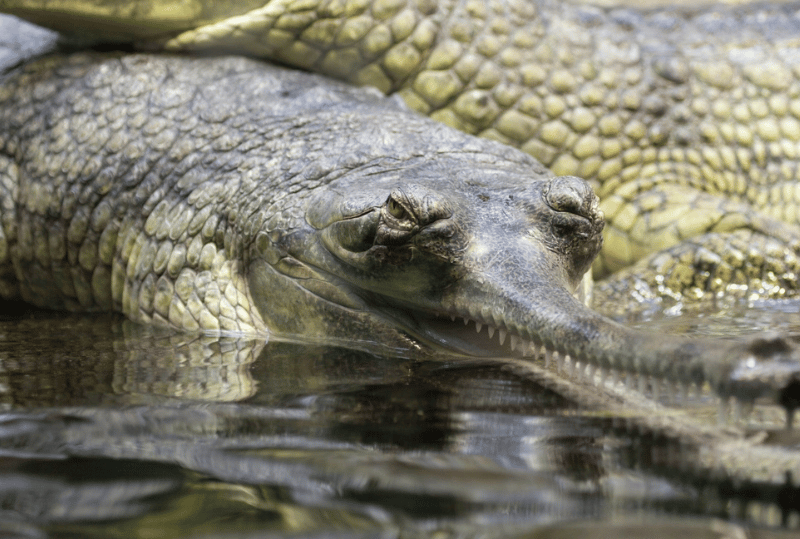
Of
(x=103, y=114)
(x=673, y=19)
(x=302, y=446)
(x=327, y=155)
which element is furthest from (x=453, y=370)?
(x=673, y=19)

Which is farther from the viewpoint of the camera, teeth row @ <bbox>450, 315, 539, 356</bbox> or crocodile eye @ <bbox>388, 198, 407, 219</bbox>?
crocodile eye @ <bbox>388, 198, 407, 219</bbox>

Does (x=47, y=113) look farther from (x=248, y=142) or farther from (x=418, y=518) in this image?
(x=418, y=518)

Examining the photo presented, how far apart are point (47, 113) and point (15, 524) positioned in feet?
8.49

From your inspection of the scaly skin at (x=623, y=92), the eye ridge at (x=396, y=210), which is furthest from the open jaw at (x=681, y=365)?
the scaly skin at (x=623, y=92)

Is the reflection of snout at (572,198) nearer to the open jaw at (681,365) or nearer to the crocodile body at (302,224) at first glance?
the crocodile body at (302,224)

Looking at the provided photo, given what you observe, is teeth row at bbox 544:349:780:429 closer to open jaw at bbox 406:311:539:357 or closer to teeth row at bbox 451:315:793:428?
teeth row at bbox 451:315:793:428

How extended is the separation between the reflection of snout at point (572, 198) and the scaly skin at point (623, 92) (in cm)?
106

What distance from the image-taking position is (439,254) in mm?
1907

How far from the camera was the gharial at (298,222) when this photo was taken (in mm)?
1726

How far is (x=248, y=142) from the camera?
267 centimetres

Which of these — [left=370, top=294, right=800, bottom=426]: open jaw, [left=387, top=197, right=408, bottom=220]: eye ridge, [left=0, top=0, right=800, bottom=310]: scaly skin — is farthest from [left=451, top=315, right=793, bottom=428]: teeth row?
[left=0, top=0, right=800, bottom=310]: scaly skin

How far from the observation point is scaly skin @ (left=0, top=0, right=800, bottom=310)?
10.6 ft

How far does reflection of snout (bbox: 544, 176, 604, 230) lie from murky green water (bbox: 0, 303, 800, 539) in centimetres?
56

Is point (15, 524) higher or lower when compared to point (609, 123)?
lower
